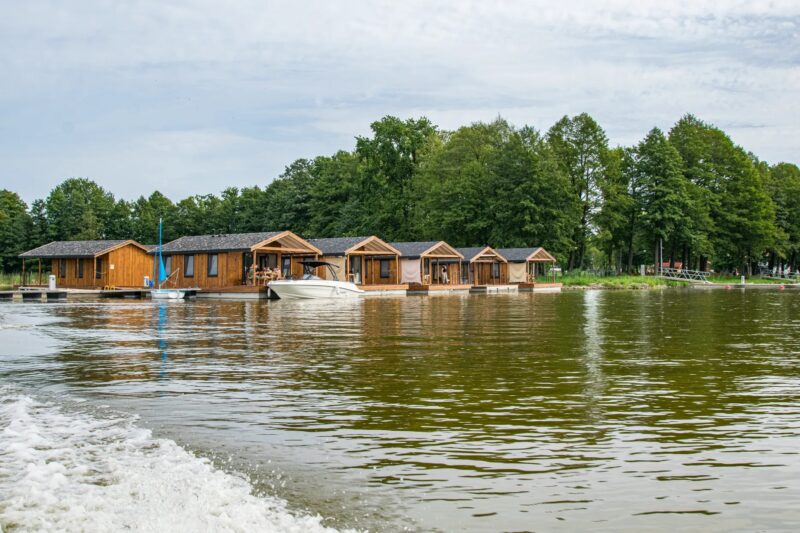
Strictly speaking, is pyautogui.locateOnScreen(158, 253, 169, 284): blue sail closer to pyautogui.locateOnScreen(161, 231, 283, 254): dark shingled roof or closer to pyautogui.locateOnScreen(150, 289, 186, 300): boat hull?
Answer: pyautogui.locateOnScreen(161, 231, 283, 254): dark shingled roof

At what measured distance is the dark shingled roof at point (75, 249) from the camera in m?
50.9

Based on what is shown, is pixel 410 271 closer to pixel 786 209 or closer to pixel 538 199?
pixel 538 199

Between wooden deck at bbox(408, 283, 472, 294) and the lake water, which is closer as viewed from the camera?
the lake water

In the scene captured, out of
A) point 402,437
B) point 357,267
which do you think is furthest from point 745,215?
point 402,437

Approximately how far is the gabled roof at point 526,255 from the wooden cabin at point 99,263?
3044 cm

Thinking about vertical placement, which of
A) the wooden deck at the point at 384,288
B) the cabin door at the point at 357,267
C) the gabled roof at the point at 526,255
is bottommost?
the wooden deck at the point at 384,288

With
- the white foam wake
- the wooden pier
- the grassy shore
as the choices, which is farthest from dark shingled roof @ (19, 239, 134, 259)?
the white foam wake

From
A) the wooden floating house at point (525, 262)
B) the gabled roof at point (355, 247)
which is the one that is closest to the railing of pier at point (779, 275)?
the wooden floating house at point (525, 262)

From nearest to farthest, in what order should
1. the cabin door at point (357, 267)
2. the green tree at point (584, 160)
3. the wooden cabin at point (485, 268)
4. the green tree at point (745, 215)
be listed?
the cabin door at point (357, 267)
the wooden cabin at point (485, 268)
the green tree at point (584, 160)
the green tree at point (745, 215)

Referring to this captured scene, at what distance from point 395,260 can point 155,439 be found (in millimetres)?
49088

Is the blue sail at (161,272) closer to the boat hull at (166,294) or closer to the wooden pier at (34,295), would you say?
the boat hull at (166,294)

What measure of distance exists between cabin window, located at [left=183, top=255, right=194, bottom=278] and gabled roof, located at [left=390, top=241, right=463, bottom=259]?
1561cm

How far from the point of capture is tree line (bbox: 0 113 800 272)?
237 ft

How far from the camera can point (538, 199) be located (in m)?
70.8
